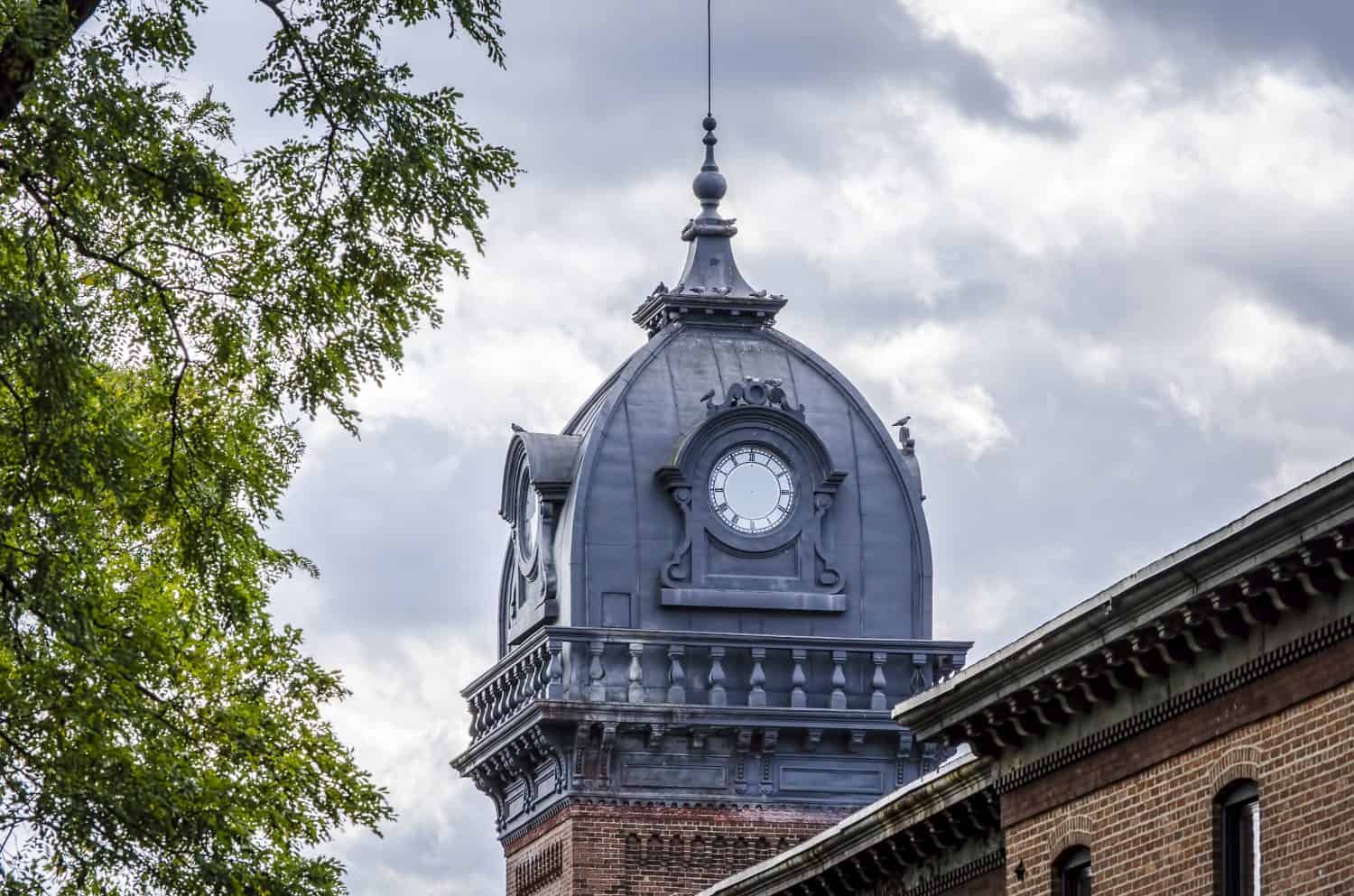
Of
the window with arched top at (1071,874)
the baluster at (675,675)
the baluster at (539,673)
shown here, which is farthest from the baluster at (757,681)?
the window with arched top at (1071,874)

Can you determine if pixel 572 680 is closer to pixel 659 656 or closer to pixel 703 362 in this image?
pixel 659 656

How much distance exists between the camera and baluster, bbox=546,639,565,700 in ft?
208

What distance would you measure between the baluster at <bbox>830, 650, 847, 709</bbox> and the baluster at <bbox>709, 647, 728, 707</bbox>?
218cm

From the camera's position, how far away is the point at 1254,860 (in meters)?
27.3

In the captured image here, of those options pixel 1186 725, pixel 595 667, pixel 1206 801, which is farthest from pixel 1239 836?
pixel 595 667

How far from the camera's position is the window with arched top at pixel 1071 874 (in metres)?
31.3

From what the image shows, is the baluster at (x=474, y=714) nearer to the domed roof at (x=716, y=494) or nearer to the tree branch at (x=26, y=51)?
the domed roof at (x=716, y=494)

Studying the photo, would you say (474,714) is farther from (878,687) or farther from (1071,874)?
(1071,874)

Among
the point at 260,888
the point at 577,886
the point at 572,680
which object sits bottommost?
the point at 260,888

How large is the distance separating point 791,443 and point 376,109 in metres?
40.0

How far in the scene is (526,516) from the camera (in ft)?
221

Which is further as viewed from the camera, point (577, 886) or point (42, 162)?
point (577, 886)

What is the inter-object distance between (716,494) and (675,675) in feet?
12.7

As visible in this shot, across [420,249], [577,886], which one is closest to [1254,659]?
[420,249]
